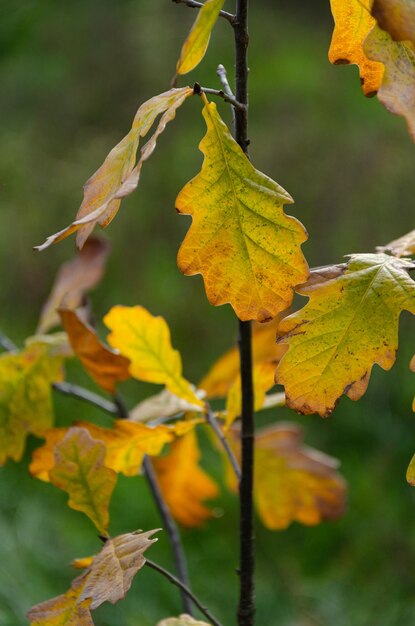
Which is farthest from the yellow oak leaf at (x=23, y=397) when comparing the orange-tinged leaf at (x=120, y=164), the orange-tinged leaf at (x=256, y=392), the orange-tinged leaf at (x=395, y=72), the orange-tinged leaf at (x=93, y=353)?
the orange-tinged leaf at (x=395, y=72)

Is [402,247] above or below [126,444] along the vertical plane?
above

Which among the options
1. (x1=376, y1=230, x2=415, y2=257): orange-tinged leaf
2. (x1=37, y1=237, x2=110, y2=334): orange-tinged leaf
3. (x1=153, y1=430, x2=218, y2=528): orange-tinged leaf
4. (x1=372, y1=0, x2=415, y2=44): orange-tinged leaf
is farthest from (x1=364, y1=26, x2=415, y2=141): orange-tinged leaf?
(x1=153, y1=430, x2=218, y2=528): orange-tinged leaf

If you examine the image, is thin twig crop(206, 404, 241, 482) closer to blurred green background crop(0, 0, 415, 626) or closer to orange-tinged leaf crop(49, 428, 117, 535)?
orange-tinged leaf crop(49, 428, 117, 535)

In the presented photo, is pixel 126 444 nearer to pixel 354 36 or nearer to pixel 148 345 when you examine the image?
pixel 148 345

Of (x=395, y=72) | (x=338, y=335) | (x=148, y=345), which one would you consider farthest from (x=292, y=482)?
(x=395, y=72)

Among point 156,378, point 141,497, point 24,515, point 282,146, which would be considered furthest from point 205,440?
point 156,378
